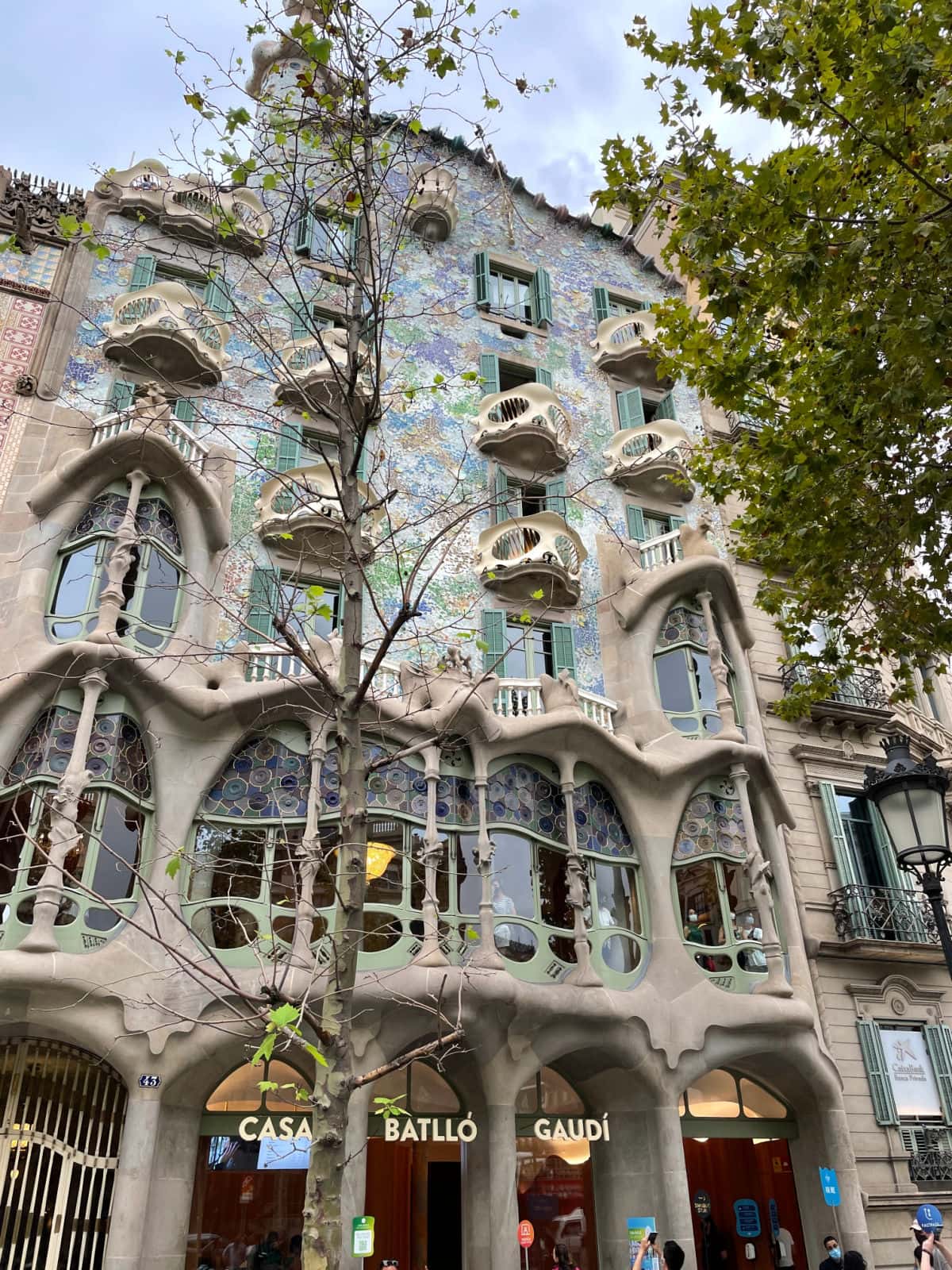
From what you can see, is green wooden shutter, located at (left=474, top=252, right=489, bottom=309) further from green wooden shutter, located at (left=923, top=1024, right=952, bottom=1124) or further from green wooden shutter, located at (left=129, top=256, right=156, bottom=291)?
green wooden shutter, located at (left=923, top=1024, right=952, bottom=1124)

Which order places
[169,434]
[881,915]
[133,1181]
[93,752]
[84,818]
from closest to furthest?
[133,1181] < [84,818] < [93,752] < [169,434] < [881,915]

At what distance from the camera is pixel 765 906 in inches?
620

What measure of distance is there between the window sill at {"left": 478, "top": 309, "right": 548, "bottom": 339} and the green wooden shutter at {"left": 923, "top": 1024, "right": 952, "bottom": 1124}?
54.7 ft

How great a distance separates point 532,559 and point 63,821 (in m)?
9.46

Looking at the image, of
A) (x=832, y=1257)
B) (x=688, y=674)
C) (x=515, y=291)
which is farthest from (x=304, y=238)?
(x=832, y=1257)

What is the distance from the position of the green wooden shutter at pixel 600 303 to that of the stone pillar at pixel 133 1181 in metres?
19.5

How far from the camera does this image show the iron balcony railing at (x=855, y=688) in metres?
19.7

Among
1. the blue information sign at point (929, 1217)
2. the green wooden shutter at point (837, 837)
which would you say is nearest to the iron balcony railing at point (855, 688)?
the green wooden shutter at point (837, 837)

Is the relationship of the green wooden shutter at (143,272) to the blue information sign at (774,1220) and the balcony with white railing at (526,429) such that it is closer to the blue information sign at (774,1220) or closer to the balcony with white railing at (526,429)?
the balcony with white railing at (526,429)

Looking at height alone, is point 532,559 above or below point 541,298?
below

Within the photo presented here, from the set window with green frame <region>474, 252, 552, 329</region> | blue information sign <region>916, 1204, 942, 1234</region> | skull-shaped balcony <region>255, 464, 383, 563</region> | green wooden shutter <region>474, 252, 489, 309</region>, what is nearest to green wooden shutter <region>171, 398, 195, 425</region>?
skull-shaped balcony <region>255, 464, 383, 563</region>

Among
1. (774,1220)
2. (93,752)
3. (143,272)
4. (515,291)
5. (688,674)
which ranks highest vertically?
(515,291)

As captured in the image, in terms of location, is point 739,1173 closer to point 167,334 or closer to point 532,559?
point 532,559

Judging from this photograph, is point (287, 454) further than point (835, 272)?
Yes
